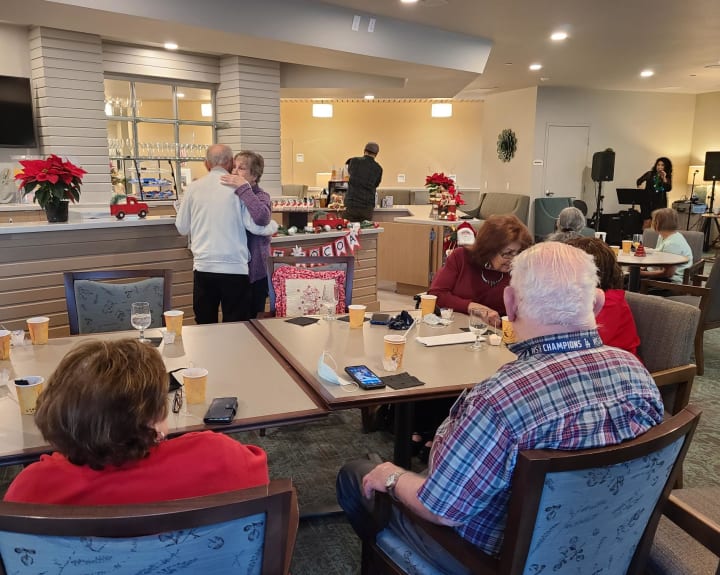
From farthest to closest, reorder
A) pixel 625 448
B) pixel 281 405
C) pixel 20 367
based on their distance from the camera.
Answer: pixel 20 367 < pixel 281 405 < pixel 625 448

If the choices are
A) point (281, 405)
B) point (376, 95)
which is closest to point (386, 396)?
point (281, 405)

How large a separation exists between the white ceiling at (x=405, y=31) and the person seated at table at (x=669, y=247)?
214 centimetres

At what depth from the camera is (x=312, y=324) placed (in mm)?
2627

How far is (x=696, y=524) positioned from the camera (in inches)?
56.7

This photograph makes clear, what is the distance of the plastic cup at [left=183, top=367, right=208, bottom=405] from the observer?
171 centimetres

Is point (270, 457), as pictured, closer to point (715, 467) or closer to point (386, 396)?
point (386, 396)

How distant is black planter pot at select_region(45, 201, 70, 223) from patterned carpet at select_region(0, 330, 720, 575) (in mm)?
1557

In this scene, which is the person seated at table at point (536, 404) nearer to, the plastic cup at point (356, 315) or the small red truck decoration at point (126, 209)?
the plastic cup at point (356, 315)

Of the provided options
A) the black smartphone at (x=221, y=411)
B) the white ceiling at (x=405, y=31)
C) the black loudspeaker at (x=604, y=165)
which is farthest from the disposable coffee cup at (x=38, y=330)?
the black loudspeaker at (x=604, y=165)

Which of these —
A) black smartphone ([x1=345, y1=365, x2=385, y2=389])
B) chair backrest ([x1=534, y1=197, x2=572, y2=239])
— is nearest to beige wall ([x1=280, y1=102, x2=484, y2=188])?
chair backrest ([x1=534, y1=197, x2=572, y2=239])

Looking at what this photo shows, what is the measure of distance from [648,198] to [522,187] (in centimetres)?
227

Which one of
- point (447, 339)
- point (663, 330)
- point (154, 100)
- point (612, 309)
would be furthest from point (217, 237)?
point (154, 100)

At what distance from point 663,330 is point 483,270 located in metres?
0.90

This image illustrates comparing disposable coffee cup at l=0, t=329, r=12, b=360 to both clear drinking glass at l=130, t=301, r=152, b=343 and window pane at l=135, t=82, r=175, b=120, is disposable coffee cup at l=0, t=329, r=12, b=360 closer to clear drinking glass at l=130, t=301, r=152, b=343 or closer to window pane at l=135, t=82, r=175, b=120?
clear drinking glass at l=130, t=301, r=152, b=343
